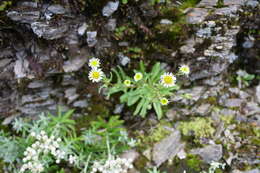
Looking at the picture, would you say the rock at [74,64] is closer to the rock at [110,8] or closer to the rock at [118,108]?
the rock at [110,8]

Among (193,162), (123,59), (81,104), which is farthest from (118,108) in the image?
(193,162)

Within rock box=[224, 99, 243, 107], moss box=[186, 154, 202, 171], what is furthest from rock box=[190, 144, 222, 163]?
rock box=[224, 99, 243, 107]

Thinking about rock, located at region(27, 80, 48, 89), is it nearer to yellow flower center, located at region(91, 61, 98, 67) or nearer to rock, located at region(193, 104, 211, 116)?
yellow flower center, located at region(91, 61, 98, 67)

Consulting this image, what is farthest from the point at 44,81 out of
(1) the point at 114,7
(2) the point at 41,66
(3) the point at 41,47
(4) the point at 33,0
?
(1) the point at 114,7

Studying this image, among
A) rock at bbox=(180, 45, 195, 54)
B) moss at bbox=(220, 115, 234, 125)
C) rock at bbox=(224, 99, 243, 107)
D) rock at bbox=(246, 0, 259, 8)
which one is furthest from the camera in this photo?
rock at bbox=(224, 99, 243, 107)

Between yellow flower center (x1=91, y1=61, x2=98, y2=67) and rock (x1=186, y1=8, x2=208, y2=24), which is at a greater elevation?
rock (x1=186, y1=8, x2=208, y2=24)

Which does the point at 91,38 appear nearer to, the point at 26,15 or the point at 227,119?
the point at 26,15
